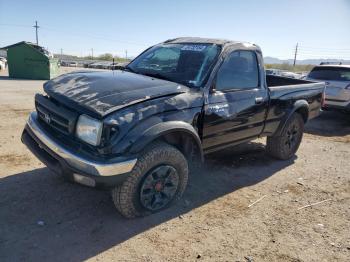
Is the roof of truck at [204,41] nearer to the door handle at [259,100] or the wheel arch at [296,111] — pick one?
the door handle at [259,100]

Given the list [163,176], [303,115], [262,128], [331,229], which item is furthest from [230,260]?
[303,115]

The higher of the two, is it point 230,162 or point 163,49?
point 163,49

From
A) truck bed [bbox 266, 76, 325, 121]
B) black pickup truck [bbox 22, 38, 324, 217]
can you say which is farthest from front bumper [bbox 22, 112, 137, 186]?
truck bed [bbox 266, 76, 325, 121]

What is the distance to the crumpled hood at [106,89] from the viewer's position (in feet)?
9.85

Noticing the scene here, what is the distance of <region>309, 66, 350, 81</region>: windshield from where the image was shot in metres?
9.23

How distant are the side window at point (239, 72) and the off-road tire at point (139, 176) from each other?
3.55ft

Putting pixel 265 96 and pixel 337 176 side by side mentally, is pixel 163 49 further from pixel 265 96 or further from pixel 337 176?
pixel 337 176

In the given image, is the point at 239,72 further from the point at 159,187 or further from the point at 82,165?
the point at 82,165

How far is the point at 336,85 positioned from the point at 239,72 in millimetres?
6013

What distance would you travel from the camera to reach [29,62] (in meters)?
20.9

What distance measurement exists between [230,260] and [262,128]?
2380 millimetres

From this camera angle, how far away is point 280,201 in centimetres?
410

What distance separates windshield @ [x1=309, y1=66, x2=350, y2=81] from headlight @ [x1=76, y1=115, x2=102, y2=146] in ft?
28.1

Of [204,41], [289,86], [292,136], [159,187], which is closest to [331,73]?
[292,136]
